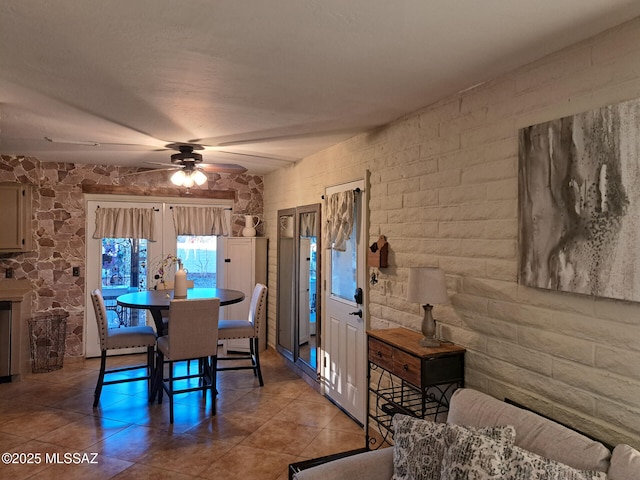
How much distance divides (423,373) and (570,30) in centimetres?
181

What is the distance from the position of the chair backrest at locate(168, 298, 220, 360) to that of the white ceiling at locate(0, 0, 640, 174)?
149 centimetres

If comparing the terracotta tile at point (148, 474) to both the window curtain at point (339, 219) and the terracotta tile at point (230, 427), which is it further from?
the window curtain at point (339, 219)

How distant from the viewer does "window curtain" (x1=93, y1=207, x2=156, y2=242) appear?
563 cm

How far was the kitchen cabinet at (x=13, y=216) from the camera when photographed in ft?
16.1

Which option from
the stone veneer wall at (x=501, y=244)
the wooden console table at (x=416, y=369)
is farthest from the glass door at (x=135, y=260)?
the wooden console table at (x=416, y=369)

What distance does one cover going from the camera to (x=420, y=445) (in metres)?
1.88

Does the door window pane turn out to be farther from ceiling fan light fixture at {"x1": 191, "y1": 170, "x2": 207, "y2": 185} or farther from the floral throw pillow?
the floral throw pillow

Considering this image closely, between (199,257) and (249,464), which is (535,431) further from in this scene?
(199,257)

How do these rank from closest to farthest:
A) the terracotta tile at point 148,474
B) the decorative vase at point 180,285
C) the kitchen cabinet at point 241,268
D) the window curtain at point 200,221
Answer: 1. the terracotta tile at point 148,474
2. the decorative vase at point 180,285
3. the kitchen cabinet at point 241,268
4. the window curtain at point 200,221

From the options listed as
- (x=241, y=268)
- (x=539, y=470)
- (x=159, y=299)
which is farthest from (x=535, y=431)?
(x=241, y=268)

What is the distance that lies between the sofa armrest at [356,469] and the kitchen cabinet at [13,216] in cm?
456

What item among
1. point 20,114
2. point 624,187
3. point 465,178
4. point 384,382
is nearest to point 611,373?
point 624,187

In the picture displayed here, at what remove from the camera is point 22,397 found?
14.0 ft

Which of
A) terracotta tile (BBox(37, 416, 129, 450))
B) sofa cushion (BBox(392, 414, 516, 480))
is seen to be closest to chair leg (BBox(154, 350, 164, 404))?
terracotta tile (BBox(37, 416, 129, 450))
